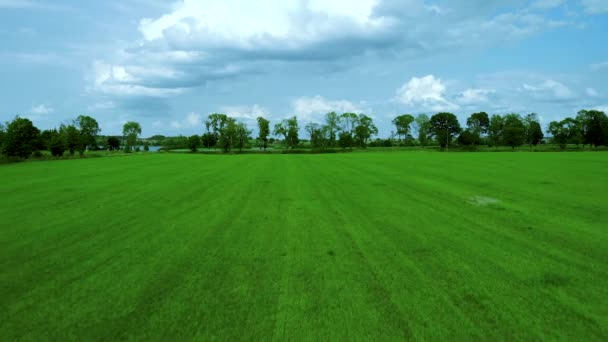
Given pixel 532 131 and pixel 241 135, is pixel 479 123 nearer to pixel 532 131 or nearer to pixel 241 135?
pixel 532 131

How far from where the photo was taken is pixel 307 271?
5582mm

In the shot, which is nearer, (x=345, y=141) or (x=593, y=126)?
(x=593, y=126)

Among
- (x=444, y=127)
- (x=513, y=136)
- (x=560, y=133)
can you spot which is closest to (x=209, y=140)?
(x=444, y=127)

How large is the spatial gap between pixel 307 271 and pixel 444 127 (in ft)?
439

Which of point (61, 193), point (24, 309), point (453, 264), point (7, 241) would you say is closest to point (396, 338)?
point (453, 264)

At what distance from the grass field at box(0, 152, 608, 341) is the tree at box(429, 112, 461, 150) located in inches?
4873

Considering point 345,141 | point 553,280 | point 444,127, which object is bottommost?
point 553,280

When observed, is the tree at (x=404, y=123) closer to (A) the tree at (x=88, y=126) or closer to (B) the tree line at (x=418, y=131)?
(B) the tree line at (x=418, y=131)

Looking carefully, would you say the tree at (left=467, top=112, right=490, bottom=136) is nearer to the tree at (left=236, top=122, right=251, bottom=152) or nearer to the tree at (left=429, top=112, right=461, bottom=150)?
the tree at (left=429, top=112, right=461, bottom=150)

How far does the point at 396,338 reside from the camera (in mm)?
3648

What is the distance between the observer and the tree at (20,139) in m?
52.7

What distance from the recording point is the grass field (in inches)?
155

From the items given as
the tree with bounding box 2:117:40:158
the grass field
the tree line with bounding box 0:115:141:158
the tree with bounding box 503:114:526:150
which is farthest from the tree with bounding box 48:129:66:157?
the tree with bounding box 503:114:526:150

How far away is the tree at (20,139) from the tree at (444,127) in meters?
117
